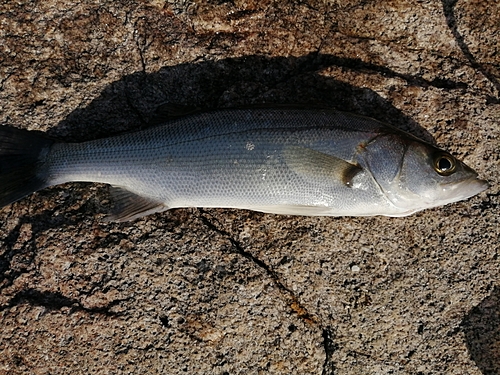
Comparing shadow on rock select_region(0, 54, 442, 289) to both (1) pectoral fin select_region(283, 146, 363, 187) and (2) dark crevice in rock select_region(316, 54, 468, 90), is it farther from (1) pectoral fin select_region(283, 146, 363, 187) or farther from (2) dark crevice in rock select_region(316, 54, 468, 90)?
(1) pectoral fin select_region(283, 146, 363, 187)

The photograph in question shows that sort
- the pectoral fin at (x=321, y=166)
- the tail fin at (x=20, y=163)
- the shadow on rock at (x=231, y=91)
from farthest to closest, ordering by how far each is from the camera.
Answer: the shadow on rock at (x=231, y=91), the tail fin at (x=20, y=163), the pectoral fin at (x=321, y=166)

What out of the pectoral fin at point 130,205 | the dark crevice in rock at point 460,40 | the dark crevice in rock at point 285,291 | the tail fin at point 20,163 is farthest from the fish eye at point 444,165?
the tail fin at point 20,163

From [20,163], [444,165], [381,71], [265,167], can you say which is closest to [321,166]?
[265,167]

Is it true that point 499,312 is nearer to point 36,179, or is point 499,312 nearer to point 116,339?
point 116,339

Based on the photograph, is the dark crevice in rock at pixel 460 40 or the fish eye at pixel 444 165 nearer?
the fish eye at pixel 444 165

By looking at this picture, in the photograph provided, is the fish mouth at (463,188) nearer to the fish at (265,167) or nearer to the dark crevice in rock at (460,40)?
the fish at (265,167)

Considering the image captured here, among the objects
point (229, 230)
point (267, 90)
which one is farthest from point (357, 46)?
point (229, 230)

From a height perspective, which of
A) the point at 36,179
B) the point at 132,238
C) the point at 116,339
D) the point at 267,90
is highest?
the point at 267,90
